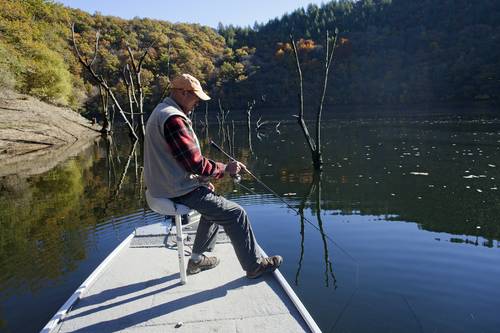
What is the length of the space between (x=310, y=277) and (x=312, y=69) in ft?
315

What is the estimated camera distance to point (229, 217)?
462 centimetres

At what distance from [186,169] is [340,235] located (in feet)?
16.9

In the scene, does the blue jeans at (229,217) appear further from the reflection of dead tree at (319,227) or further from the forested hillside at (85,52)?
the forested hillside at (85,52)

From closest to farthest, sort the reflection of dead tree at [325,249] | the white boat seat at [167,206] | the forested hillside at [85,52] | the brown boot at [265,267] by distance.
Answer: the white boat seat at [167,206]
the brown boot at [265,267]
the reflection of dead tree at [325,249]
the forested hillside at [85,52]

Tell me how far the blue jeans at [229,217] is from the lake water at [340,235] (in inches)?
50.3

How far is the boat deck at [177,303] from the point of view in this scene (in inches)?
155

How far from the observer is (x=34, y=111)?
32250mm

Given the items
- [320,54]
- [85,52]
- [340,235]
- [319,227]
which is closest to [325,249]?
[340,235]

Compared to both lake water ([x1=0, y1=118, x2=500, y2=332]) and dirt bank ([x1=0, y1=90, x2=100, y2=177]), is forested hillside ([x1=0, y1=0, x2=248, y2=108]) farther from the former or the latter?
lake water ([x1=0, y1=118, x2=500, y2=332])

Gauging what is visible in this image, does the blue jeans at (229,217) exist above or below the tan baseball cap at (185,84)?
below

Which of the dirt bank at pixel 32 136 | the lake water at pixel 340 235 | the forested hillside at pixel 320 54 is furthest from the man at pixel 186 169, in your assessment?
the forested hillside at pixel 320 54

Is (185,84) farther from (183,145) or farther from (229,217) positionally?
(229,217)

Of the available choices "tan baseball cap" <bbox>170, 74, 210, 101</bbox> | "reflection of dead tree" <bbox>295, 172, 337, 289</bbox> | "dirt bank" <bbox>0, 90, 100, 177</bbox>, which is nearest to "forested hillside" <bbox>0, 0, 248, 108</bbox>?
"dirt bank" <bbox>0, 90, 100, 177</bbox>

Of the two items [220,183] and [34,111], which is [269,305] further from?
[34,111]
